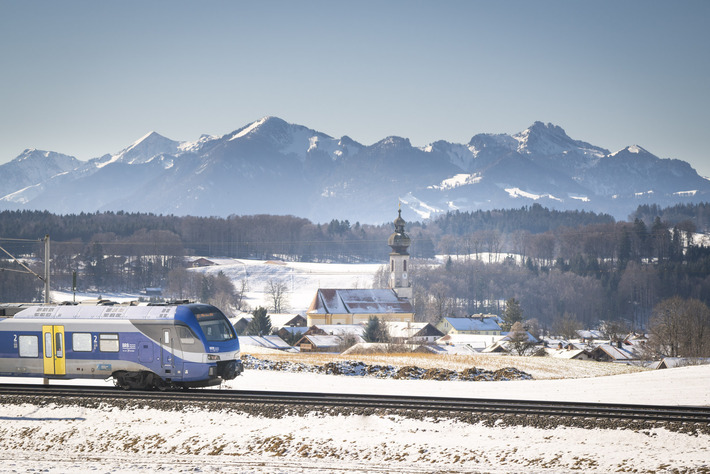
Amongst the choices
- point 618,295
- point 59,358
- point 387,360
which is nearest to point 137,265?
point 618,295

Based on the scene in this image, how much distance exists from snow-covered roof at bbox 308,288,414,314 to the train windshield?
88.8 metres

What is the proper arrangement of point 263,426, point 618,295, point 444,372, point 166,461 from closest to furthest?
point 166,461 → point 263,426 → point 444,372 → point 618,295

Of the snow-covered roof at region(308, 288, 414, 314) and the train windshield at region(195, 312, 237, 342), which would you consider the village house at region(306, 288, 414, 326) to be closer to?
the snow-covered roof at region(308, 288, 414, 314)

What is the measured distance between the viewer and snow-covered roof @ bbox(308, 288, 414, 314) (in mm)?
118375

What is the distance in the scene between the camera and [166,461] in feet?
74.4

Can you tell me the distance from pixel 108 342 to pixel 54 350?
2302 mm

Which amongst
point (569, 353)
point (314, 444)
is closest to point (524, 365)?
point (314, 444)

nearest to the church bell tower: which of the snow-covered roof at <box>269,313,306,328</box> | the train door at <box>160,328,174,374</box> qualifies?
the snow-covered roof at <box>269,313,306,328</box>

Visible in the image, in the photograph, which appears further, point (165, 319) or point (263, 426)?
point (165, 319)

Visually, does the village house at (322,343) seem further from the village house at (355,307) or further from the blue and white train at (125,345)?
the blue and white train at (125,345)

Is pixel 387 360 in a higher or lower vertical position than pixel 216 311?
lower

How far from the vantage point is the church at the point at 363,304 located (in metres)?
118

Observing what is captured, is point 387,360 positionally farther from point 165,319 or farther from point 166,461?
point 166,461

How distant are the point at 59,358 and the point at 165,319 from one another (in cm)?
460
